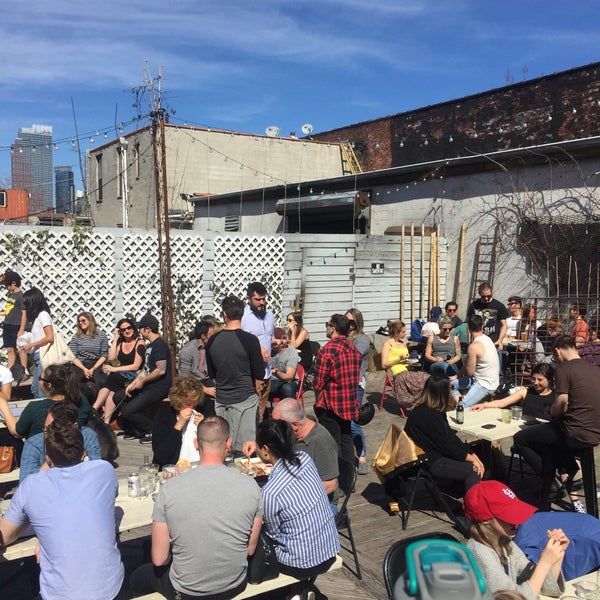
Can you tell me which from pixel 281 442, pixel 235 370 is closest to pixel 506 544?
pixel 281 442

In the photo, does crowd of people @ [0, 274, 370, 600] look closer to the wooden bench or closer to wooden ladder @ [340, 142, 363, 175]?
the wooden bench

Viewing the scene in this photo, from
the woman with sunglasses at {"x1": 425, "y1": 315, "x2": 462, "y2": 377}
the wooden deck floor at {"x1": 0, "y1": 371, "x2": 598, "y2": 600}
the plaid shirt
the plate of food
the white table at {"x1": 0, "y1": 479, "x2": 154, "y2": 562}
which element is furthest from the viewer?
the woman with sunglasses at {"x1": 425, "y1": 315, "x2": 462, "y2": 377}

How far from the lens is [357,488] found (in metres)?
6.15

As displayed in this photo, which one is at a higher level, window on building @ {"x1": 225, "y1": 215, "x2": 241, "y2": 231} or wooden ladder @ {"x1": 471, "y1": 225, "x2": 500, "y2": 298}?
window on building @ {"x1": 225, "y1": 215, "x2": 241, "y2": 231}

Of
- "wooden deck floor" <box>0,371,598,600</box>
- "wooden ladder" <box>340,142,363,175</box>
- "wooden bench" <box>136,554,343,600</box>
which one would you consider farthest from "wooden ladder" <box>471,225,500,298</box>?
"wooden ladder" <box>340,142,363,175</box>

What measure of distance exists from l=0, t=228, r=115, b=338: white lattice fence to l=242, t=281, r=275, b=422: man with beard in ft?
10.6

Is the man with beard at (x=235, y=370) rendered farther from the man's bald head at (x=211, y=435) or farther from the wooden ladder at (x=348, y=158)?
the wooden ladder at (x=348, y=158)

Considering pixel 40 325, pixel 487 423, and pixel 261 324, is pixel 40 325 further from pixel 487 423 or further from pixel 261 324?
pixel 487 423

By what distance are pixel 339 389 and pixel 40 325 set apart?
12.4 ft

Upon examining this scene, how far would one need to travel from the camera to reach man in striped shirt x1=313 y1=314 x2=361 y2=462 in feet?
19.1

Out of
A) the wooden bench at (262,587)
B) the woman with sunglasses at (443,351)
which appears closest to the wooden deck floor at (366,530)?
the wooden bench at (262,587)

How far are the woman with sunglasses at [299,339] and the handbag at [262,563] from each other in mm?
4561

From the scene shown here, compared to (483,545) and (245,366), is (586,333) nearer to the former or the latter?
(245,366)

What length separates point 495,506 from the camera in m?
3.23
